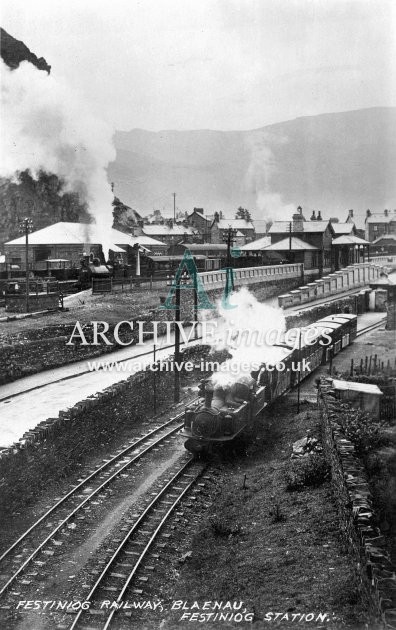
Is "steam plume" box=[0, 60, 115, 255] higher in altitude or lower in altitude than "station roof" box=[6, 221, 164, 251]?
higher

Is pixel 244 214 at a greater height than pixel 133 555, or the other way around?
pixel 244 214

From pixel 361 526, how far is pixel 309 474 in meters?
5.57

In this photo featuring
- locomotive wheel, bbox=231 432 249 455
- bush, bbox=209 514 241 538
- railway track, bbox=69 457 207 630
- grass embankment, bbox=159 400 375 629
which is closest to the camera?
grass embankment, bbox=159 400 375 629

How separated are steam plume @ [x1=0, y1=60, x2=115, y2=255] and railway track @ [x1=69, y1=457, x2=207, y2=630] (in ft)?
176

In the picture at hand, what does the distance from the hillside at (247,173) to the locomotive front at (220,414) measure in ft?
339

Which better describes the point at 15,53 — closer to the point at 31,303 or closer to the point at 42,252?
the point at 42,252

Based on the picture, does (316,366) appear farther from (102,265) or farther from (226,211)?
(226,211)

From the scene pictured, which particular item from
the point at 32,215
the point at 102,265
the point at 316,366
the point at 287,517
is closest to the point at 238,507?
the point at 287,517

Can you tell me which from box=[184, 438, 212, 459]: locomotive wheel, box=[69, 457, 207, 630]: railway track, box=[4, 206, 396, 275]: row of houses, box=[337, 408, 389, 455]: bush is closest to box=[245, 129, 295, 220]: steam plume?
box=[4, 206, 396, 275]: row of houses

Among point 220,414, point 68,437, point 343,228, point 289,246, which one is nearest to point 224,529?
point 220,414

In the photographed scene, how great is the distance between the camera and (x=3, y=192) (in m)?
78.3

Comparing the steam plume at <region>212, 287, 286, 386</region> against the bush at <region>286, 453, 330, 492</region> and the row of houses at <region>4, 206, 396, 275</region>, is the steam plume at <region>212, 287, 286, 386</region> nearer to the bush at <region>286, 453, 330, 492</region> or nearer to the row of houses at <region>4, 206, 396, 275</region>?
the bush at <region>286, 453, 330, 492</region>

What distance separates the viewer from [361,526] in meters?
9.09

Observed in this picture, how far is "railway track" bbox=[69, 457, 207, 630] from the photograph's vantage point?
32.7ft
